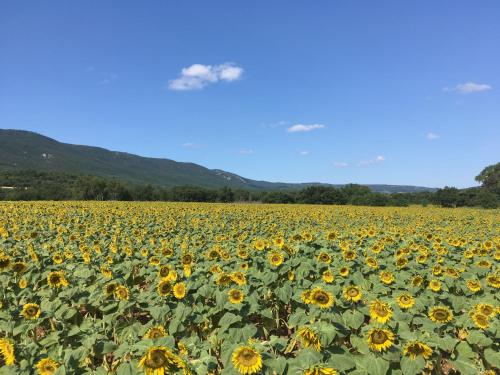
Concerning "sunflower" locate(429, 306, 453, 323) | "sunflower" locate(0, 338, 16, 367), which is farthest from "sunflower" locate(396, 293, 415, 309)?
"sunflower" locate(0, 338, 16, 367)

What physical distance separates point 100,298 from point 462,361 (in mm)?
4373

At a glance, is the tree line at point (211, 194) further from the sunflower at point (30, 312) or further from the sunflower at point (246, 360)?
the sunflower at point (246, 360)

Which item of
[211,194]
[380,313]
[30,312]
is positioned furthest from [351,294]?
[211,194]

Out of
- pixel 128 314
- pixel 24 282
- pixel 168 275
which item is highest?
pixel 168 275

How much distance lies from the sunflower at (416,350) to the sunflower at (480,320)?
141 centimetres

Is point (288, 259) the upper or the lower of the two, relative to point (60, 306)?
upper

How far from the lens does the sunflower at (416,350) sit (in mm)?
2844

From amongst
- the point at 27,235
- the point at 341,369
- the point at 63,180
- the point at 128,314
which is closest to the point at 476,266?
the point at 341,369

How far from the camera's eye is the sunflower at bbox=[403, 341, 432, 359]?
2844 millimetres

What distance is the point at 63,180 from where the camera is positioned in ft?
300

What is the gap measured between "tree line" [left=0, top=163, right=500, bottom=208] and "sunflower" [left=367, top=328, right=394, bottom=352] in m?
65.6

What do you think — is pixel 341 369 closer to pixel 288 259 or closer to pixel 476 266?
pixel 288 259

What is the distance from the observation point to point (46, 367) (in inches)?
110

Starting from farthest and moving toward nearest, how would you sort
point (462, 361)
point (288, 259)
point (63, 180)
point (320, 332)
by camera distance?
point (63, 180), point (288, 259), point (462, 361), point (320, 332)
